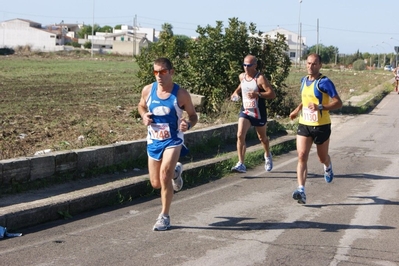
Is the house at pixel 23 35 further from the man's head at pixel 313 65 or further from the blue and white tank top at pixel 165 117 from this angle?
the blue and white tank top at pixel 165 117

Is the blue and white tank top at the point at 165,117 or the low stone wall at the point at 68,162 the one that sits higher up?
the blue and white tank top at the point at 165,117

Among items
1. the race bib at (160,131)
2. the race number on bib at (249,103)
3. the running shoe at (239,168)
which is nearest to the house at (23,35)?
the running shoe at (239,168)

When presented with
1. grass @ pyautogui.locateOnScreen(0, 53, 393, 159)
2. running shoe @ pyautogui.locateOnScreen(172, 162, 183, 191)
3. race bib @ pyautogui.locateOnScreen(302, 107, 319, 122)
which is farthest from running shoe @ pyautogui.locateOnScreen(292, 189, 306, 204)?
grass @ pyautogui.locateOnScreen(0, 53, 393, 159)

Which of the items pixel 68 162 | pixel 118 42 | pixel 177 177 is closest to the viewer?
pixel 177 177

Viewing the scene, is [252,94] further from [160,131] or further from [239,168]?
[160,131]

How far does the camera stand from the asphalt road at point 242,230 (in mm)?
6621

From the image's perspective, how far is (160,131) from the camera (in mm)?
7727

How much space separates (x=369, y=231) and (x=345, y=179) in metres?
3.67

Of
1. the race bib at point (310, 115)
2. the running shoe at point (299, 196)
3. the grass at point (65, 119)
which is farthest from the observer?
the grass at point (65, 119)

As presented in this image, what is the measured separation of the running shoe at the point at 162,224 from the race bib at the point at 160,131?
880 millimetres

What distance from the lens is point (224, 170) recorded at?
1172cm

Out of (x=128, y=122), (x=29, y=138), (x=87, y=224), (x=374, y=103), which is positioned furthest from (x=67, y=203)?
(x=374, y=103)

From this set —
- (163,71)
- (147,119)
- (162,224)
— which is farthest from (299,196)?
(163,71)

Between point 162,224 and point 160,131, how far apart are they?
1.03 m
